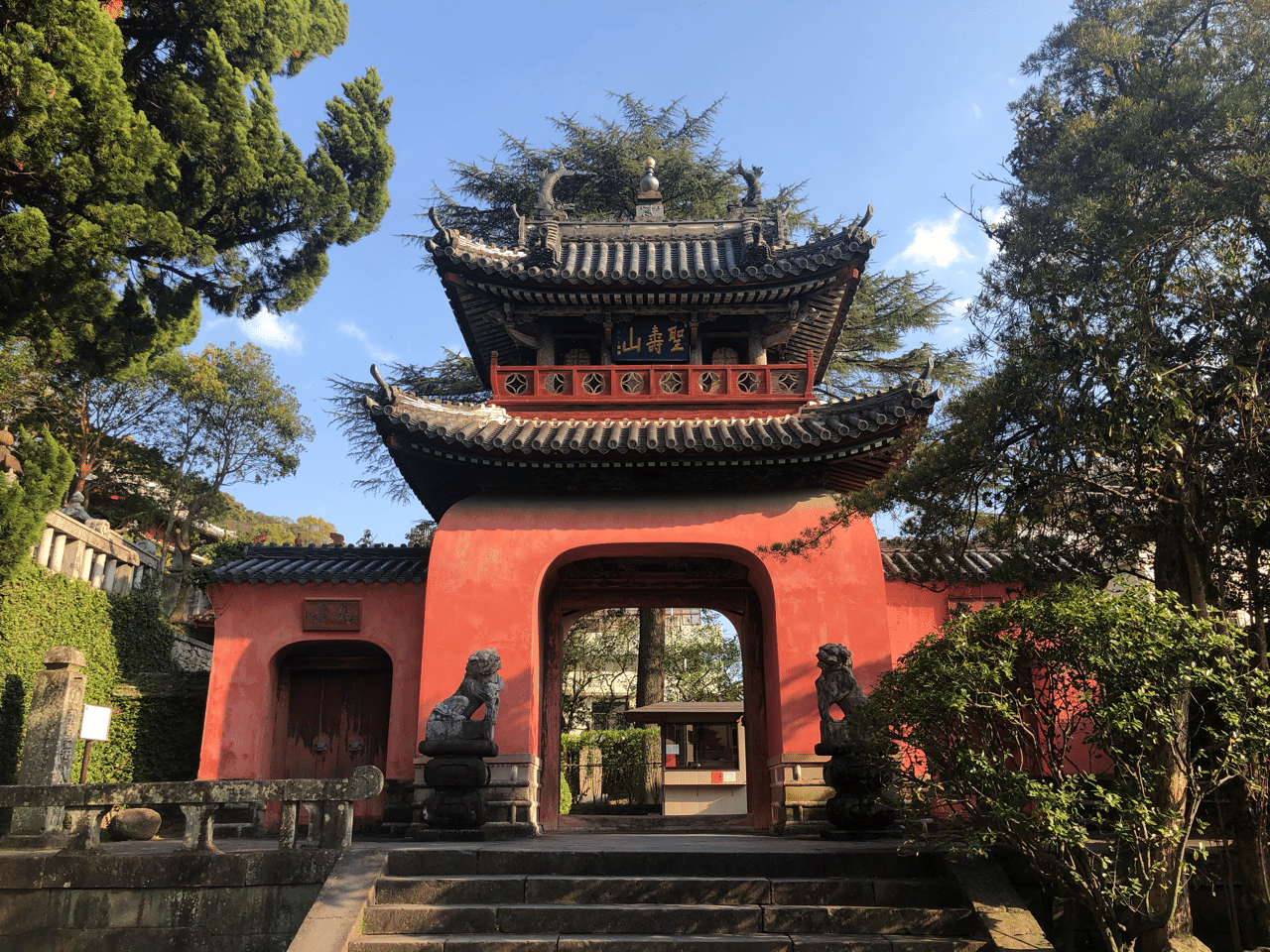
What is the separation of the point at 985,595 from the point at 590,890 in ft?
22.8

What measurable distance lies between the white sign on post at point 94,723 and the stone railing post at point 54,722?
30 cm

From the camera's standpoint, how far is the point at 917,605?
11195 millimetres

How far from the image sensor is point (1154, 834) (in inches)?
215

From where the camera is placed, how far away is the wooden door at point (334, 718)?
37.5 ft

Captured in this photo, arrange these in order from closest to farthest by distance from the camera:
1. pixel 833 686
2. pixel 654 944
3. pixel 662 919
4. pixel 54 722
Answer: pixel 654 944
pixel 662 919
pixel 833 686
pixel 54 722

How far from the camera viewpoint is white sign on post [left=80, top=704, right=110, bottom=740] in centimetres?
924

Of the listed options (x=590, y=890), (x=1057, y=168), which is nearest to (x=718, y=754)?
(x=590, y=890)

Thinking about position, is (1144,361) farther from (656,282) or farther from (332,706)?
(332,706)

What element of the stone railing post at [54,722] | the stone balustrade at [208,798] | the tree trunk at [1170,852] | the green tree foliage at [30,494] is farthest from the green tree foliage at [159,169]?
the tree trunk at [1170,852]

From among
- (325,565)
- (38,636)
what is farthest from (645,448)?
(38,636)

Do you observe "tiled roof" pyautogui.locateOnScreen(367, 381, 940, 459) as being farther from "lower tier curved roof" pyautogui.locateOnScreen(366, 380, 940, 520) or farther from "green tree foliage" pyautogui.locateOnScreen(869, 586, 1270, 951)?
"green tree foliage" pyautogui.locateOnScreen(869, 586, 1270, 951)

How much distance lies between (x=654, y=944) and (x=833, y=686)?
11.7ft

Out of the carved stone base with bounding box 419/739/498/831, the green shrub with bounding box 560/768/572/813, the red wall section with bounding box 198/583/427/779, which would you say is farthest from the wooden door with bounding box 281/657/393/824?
the green shrub with bounding box 560/768/572/813

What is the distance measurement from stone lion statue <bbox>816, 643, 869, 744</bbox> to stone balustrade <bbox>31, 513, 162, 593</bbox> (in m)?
9.83
